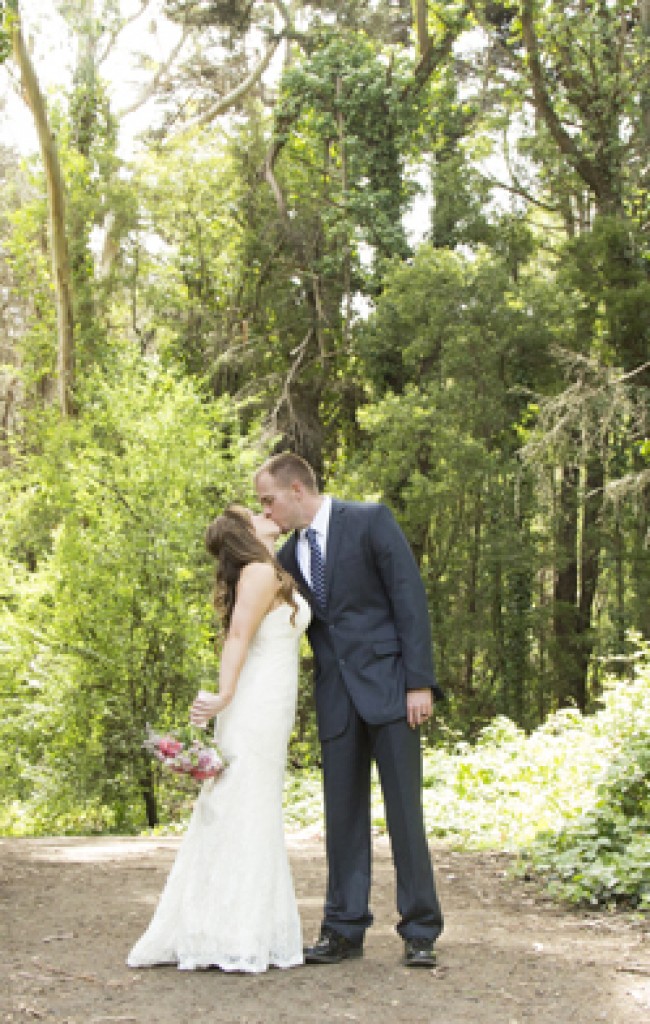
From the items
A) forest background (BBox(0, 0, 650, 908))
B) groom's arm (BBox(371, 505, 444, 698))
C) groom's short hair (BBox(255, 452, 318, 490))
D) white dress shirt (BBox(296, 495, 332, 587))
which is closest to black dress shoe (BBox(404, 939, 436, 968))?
groom's arm (BBox(371, 505, 444, 698))

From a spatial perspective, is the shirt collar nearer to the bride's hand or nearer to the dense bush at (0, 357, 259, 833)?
the bride's hand

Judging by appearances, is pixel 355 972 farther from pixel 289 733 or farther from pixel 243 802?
pixel 289 733

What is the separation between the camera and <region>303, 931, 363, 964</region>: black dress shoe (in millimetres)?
4773

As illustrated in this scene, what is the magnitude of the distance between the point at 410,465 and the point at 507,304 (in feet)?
10.3

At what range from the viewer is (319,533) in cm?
504

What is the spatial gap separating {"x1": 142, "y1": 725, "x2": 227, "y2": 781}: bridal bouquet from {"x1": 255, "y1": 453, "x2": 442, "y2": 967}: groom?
1.62 feet

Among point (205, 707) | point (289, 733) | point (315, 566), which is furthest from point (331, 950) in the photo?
point (315, 566)

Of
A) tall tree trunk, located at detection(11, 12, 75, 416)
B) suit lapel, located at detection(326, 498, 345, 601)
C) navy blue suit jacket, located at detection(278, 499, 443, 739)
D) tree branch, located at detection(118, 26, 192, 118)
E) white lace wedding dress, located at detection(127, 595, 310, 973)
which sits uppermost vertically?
tree branch, located at detection(118, 26, 192, 118)

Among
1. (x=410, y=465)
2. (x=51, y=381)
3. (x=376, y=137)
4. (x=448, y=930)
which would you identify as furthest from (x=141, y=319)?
(x=448, y=930)

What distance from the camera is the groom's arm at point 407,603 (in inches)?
189

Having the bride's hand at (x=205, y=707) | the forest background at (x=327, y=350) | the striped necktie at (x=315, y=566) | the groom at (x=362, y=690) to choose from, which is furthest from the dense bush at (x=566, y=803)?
the bride's hand at (x=205, y=707)

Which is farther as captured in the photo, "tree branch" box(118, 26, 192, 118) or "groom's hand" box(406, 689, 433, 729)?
"tree branch" box(118, 26, 192, 118)

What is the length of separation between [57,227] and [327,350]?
553cm

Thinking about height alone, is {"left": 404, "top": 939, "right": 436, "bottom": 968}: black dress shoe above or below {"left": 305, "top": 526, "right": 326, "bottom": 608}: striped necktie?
below
